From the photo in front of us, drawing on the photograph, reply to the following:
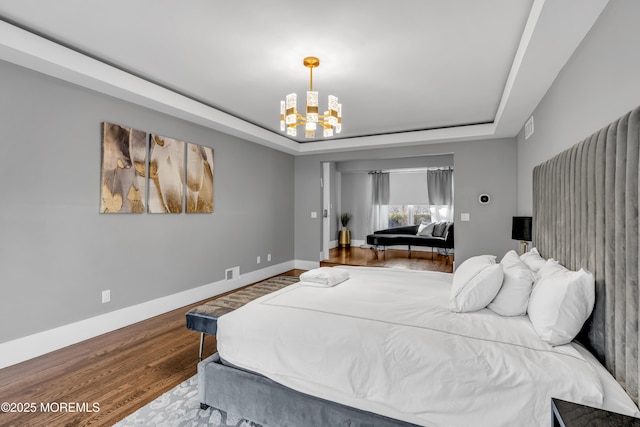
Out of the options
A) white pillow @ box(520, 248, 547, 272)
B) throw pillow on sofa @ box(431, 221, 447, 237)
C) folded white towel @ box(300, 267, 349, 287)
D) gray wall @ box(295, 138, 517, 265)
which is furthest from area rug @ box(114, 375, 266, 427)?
throw pillow on sofa @ box(431, 221, 447, 237)

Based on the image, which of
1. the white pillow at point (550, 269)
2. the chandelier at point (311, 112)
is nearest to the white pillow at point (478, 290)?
the white pillow at point (550, 269)

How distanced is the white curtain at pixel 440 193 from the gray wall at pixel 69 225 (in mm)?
6722

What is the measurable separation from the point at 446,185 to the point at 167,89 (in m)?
7.55

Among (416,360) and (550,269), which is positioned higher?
(550,269)

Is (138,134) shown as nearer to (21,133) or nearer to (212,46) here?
(21,133)

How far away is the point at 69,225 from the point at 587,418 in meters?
3.71

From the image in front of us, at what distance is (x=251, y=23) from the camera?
7.38 feet

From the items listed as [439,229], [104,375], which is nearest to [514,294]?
[104,375]

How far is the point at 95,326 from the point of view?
3.11m

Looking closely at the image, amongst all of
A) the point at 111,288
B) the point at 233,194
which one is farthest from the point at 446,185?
the point at 111,288

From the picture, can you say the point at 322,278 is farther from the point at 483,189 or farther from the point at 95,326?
the point at 483,189

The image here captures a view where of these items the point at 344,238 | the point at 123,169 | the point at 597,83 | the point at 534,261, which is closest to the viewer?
the point at 597,83

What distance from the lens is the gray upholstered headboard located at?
1.25 m

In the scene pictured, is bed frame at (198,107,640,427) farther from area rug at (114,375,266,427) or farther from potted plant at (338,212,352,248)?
potted plant at (338,212,352,248)
